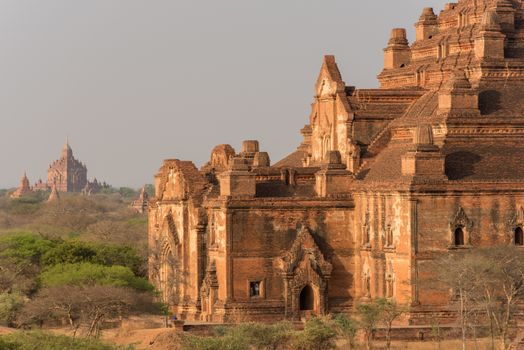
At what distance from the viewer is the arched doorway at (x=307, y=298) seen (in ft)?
185

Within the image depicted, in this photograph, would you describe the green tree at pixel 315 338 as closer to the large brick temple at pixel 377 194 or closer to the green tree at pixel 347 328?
the green tree at pixel 347 328

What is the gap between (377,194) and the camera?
5478cm

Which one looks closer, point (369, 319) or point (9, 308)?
point (369, 319)

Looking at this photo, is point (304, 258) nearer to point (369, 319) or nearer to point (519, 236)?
point (369, 319)

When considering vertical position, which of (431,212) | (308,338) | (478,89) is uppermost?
(478,89)

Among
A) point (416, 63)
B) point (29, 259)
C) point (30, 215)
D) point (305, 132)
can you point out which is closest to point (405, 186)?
point (416, 63)

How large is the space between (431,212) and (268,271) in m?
6.47

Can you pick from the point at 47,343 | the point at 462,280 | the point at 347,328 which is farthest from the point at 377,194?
the point at 47,343

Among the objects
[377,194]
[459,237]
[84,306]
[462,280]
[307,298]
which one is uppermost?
[377,194]

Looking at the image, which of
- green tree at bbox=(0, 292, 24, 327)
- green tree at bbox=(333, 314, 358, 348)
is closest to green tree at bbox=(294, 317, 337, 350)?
green tree at bbox=(333, 314, 358, 348)

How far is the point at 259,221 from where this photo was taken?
56.0 meters

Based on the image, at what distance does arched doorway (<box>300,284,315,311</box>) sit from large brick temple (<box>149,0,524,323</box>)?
48mm

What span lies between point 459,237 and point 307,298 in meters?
6.24

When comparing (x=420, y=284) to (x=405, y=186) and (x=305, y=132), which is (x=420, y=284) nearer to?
(x=405, y=186)
